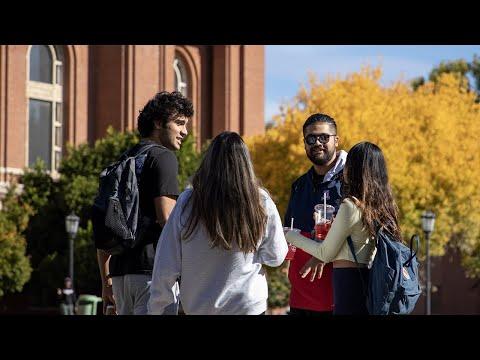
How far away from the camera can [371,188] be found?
7.27 m

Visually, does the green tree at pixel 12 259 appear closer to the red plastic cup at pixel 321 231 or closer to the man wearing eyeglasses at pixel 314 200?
the man wearing eyeglasses at pixel 314 200

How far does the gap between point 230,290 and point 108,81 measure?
46.1 metres

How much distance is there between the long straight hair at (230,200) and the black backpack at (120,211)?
36.4 inches

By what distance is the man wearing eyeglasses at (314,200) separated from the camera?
26.0ft

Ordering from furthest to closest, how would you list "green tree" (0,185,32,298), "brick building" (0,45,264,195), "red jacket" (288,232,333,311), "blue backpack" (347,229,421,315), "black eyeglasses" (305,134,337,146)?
1. "brick building" (0,45,264,195)
2. "green tree" (0,185,32,298)
3. "black eyeglasses" (305,134,337,146)
4. "red jacket" (288,232,333,311)
5. "blue backpack" (347,229,421,315)

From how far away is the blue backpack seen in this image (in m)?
7.09

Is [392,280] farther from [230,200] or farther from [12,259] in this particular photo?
[12,259]

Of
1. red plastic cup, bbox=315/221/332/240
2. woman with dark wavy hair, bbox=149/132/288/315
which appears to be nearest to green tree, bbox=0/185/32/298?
red plastic cup, bbox=315/221/332/240

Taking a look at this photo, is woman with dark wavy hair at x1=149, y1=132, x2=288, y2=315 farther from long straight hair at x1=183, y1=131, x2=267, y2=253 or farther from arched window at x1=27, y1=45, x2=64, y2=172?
arched window at x1=27, y1=45, x2=64, y2=172

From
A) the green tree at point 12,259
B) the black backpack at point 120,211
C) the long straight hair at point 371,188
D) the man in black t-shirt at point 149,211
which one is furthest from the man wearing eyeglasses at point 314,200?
the green tree at point 12,259

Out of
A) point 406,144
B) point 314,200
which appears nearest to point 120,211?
point 314,200

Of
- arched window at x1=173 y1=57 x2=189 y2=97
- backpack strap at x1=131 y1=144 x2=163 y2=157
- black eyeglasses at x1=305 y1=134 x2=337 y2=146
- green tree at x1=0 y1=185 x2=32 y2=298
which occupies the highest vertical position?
arched window at x1=173 y1=57 x2=189 y2=97

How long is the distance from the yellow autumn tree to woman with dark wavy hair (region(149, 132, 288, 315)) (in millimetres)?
35618
